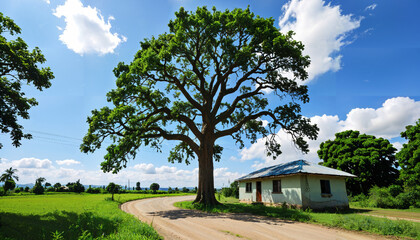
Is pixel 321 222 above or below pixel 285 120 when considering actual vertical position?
below

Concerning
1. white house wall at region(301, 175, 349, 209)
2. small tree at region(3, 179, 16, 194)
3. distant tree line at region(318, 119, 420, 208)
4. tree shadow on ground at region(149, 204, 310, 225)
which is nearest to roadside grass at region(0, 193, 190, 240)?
tree shadow on ground at region(149, 204, 310, 225)

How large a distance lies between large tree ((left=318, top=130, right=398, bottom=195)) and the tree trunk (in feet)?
62.8

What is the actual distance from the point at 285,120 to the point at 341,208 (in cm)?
963

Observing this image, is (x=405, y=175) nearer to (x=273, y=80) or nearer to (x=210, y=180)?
(x=273, y=80)

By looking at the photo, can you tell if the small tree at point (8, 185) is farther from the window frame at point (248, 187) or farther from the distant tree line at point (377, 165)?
the distant tree line at point (377, 165)

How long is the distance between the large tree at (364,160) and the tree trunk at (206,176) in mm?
19144

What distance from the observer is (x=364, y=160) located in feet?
91.1

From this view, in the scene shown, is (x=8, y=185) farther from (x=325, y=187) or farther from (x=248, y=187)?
(x=325, y=187)

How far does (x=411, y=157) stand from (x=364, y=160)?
203 inches

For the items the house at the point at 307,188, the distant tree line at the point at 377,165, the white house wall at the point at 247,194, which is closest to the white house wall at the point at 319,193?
the house at the point at 307,188

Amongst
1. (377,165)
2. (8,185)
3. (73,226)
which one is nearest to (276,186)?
(377,165)

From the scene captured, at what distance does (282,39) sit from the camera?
17516mm

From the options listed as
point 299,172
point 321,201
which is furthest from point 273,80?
point 321,201

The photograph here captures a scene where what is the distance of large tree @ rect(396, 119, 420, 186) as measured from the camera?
21703 mm
